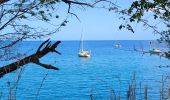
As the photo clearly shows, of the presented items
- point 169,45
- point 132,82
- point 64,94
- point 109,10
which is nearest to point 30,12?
point 109,10

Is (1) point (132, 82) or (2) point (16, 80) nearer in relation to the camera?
(2) point (16, 80)

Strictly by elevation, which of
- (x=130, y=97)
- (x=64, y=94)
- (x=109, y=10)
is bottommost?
(x=64, y=94)

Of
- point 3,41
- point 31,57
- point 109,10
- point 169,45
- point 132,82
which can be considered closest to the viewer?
point 132,82

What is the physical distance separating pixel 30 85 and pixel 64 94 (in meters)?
7.08

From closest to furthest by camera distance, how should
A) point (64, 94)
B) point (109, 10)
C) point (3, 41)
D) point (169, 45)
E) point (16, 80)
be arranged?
point (16, 80)
point (109, 10)
point (169, 45)
point (3, 41)
point (64, 94)

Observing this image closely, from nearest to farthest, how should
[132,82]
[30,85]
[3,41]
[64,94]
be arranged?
[132,82]
[3,41]
[64,94]
[30,85]

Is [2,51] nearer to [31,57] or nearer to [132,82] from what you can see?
[31,57]

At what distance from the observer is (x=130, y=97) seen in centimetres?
563

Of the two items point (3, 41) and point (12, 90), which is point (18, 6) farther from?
point (12, 90)

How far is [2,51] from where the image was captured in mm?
9617

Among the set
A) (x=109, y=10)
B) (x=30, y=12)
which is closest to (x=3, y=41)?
(x=30, y=12)

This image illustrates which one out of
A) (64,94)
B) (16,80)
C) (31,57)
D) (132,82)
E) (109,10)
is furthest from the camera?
(64,94)

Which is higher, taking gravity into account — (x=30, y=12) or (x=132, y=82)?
(x=30, y=12)

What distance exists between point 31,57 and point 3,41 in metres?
3.13
